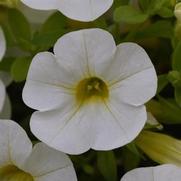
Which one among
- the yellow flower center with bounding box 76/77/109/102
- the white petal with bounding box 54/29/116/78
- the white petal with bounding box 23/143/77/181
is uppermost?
the white petal with bounding box 54/29/116/78

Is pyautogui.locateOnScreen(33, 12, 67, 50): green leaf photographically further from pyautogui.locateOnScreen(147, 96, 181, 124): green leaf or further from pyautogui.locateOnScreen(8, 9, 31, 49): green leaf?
pyautogui.locateOnScreen(147, 96, 181, 124): green leaf

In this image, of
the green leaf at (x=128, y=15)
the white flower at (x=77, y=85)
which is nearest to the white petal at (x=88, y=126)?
the white flower at (x=77, y=85)

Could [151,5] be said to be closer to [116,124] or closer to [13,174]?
[116,124]

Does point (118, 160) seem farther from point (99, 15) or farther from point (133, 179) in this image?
point (99, 15)

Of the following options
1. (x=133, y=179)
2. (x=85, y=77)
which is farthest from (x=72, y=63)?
(x=133, y=179)

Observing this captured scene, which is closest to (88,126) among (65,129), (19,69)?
(65,129)

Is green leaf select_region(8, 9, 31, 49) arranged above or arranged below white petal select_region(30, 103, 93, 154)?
above

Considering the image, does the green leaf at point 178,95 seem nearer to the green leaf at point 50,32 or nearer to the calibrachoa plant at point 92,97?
the calibrachoa plant at point 92,97

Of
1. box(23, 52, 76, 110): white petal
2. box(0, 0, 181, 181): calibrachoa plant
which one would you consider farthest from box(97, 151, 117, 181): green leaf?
box(23, 52, 76, 110): white petal
